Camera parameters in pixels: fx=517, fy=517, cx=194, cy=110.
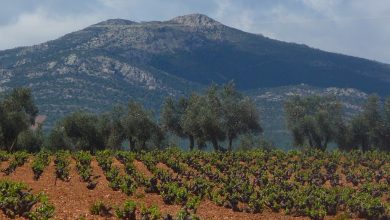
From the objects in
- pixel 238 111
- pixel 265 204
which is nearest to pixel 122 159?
pixel 265 204

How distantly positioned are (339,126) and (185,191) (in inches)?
1898

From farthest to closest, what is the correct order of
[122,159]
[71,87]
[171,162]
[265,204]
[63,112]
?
[71,87] → [63,112] → [122,159] → [171,162] → [265,204]

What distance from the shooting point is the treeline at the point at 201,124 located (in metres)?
58.8

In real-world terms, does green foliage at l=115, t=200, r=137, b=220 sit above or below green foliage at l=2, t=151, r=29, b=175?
above

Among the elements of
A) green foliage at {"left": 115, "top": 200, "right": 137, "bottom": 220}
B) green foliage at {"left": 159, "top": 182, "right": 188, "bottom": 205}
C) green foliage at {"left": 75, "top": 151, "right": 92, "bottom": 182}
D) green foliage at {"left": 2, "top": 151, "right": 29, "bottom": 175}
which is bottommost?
green foliage at {"left": 2, "top": 151, "right": 29, "bottom": 175}

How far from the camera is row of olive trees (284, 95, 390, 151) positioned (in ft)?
211

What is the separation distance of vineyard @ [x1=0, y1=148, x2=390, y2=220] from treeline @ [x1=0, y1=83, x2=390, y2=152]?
2268 centimetres

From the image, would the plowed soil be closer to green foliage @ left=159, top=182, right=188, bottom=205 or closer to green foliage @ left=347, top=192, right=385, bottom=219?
green foliage @ left=159, top=182, right=188, bottom=205

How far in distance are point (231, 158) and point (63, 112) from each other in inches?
4767

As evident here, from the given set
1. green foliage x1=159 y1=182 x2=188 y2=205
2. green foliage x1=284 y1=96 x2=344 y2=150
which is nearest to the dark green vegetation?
green foliage x1=159 y1=182 x2=188 y2=205

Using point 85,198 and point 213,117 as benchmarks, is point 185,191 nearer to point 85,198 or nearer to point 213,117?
point 85,198

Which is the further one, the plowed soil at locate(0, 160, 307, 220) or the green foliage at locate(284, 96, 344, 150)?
the green foliage at locate(284, 96, 344, 150)

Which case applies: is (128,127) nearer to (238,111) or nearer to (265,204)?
(238,111)

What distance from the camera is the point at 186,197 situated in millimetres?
21359
